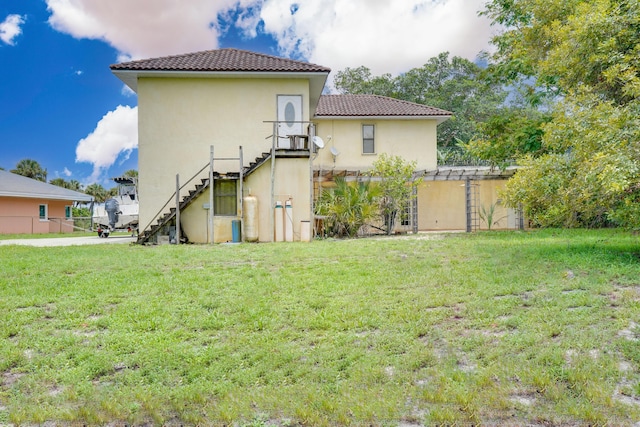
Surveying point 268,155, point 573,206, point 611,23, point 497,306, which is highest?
point 611,23

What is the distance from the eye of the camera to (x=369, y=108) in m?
23.8

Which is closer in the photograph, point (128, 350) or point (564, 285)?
point (128, 350)

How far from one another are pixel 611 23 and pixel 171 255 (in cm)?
1054

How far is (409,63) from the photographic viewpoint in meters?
37.5

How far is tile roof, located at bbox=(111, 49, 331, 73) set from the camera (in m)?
16.0

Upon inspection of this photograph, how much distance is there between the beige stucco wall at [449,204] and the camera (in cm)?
2505

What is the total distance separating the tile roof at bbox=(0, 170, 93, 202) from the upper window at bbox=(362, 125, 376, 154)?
21265 millimetres

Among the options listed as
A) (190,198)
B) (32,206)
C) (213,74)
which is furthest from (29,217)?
(213,74)

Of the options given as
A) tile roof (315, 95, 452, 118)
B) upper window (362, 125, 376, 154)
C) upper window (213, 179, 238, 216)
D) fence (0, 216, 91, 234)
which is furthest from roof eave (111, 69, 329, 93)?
fence (0, 216, 91, 234)

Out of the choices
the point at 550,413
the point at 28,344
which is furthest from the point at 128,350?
the point at 550,413

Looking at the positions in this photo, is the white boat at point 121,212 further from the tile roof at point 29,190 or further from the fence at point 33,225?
the fence at point 33,225

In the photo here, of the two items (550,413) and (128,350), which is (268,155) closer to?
(128,350)

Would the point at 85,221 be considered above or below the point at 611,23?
below

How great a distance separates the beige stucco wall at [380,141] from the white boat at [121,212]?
965 centimetres
